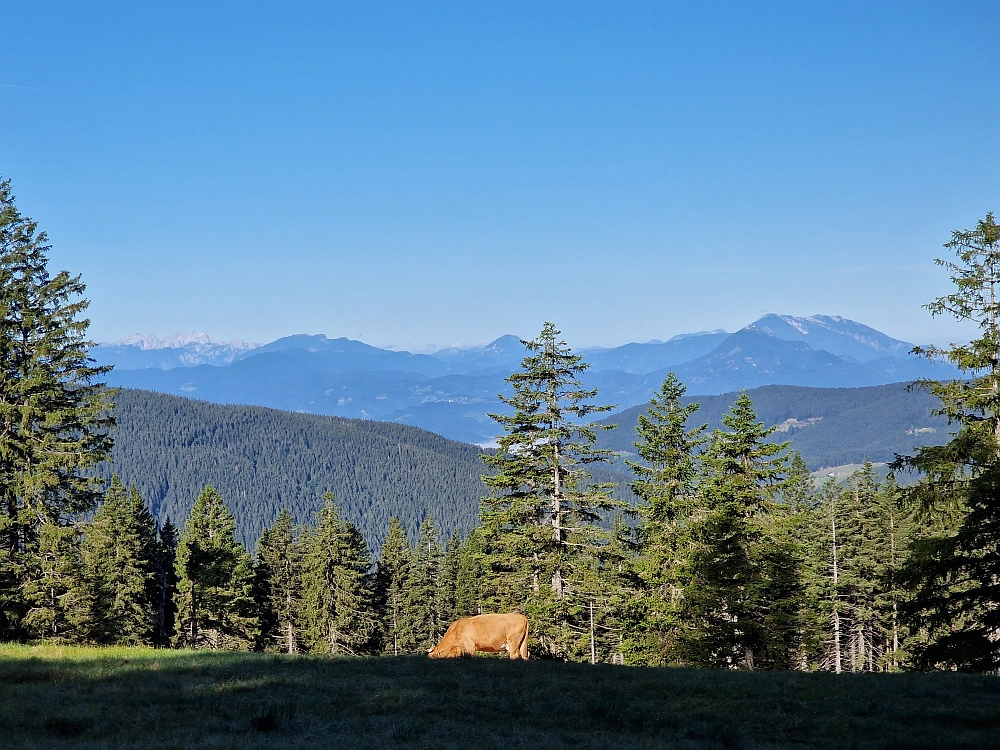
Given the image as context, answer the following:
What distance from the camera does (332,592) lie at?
5306 centimetres

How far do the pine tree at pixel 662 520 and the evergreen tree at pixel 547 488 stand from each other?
1.86m

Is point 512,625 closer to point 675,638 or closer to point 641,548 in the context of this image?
point 675,638

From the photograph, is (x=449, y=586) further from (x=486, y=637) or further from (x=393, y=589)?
(x=486, y=637)

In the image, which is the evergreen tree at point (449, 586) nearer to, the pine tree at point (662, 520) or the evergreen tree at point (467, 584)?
the evergreen tree at point (467, 584)

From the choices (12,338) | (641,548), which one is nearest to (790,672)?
(641,548)

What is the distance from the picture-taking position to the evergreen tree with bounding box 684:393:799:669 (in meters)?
25.8

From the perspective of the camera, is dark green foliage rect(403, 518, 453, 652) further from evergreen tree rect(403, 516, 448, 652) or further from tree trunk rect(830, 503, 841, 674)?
tree trunk rect(830, 503, 841, 674)

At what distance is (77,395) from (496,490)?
51.6ft

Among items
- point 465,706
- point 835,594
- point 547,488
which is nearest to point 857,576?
point 835,594

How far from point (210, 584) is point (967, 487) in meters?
41.8

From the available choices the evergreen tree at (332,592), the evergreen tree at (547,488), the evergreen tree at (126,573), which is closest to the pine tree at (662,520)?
the evergreen tree at (547,488)

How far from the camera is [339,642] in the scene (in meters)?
54.0

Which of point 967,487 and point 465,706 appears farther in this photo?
point 967,487

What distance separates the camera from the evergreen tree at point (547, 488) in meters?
28.7
